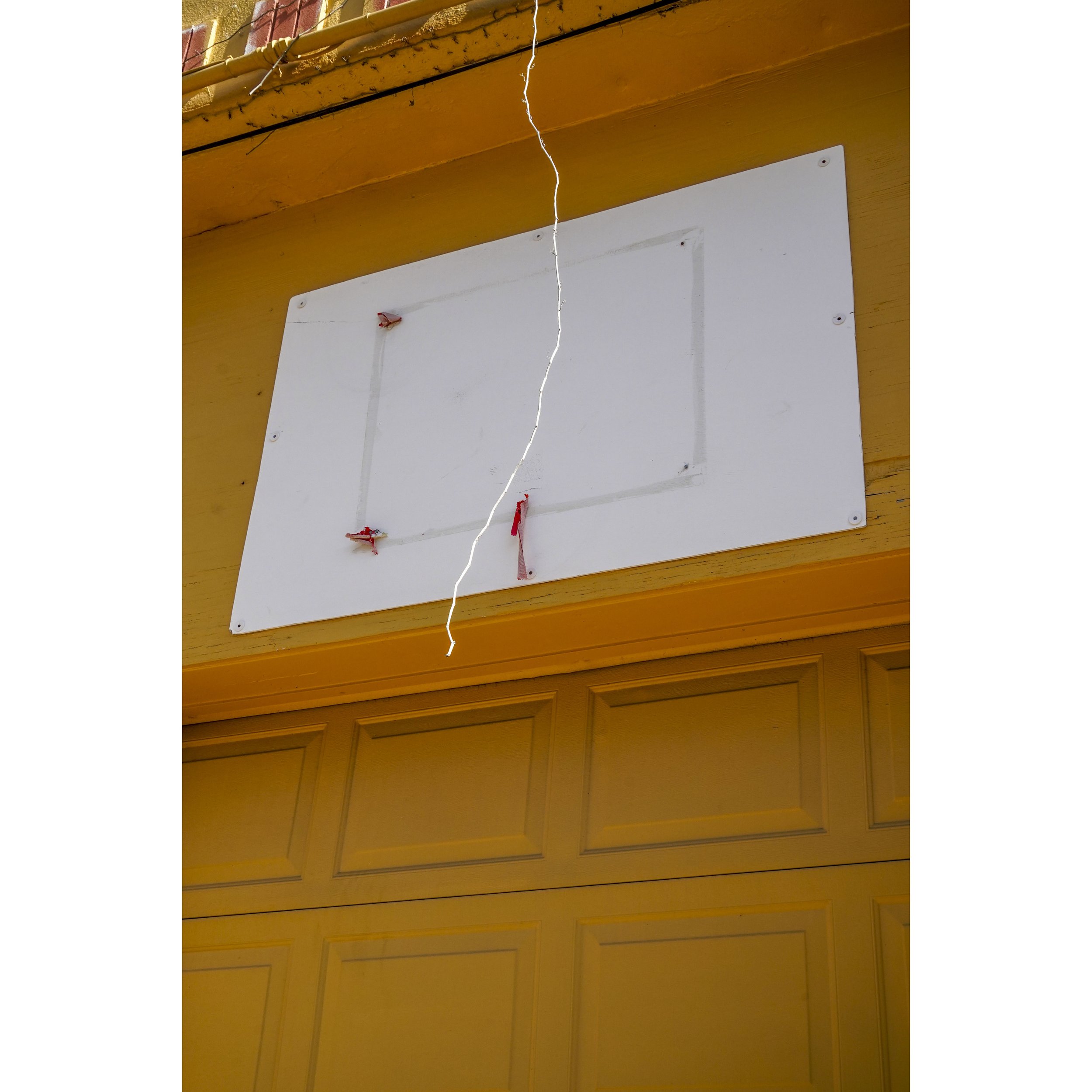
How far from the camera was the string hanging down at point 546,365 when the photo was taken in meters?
2.32

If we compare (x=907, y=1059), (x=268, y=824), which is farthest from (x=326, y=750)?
(x=907, y=1059)

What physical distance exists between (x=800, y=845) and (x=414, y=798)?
0.75 m

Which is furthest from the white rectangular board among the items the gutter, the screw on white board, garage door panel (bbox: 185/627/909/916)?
the gutter

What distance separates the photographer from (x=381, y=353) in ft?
8.83

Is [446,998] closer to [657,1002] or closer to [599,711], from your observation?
[657,1002]

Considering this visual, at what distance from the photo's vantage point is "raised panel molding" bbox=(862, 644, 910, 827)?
2051mm

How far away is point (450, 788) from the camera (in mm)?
2416

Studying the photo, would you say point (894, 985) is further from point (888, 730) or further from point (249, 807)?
point (249, 807)

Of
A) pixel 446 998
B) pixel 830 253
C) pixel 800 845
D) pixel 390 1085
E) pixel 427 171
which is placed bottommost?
pixel 390 1085

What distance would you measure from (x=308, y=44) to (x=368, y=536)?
3.84 ft

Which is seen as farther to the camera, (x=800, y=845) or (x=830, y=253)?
(x=830, y=253)

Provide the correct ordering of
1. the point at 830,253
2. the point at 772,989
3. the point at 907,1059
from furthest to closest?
1. the point at 830,253
2. the point at 772,989
3. the point at 907,1059

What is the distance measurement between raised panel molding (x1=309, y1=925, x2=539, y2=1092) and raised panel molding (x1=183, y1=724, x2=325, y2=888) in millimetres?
284

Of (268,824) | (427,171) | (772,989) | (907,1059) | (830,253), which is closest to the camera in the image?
(907,1059)
